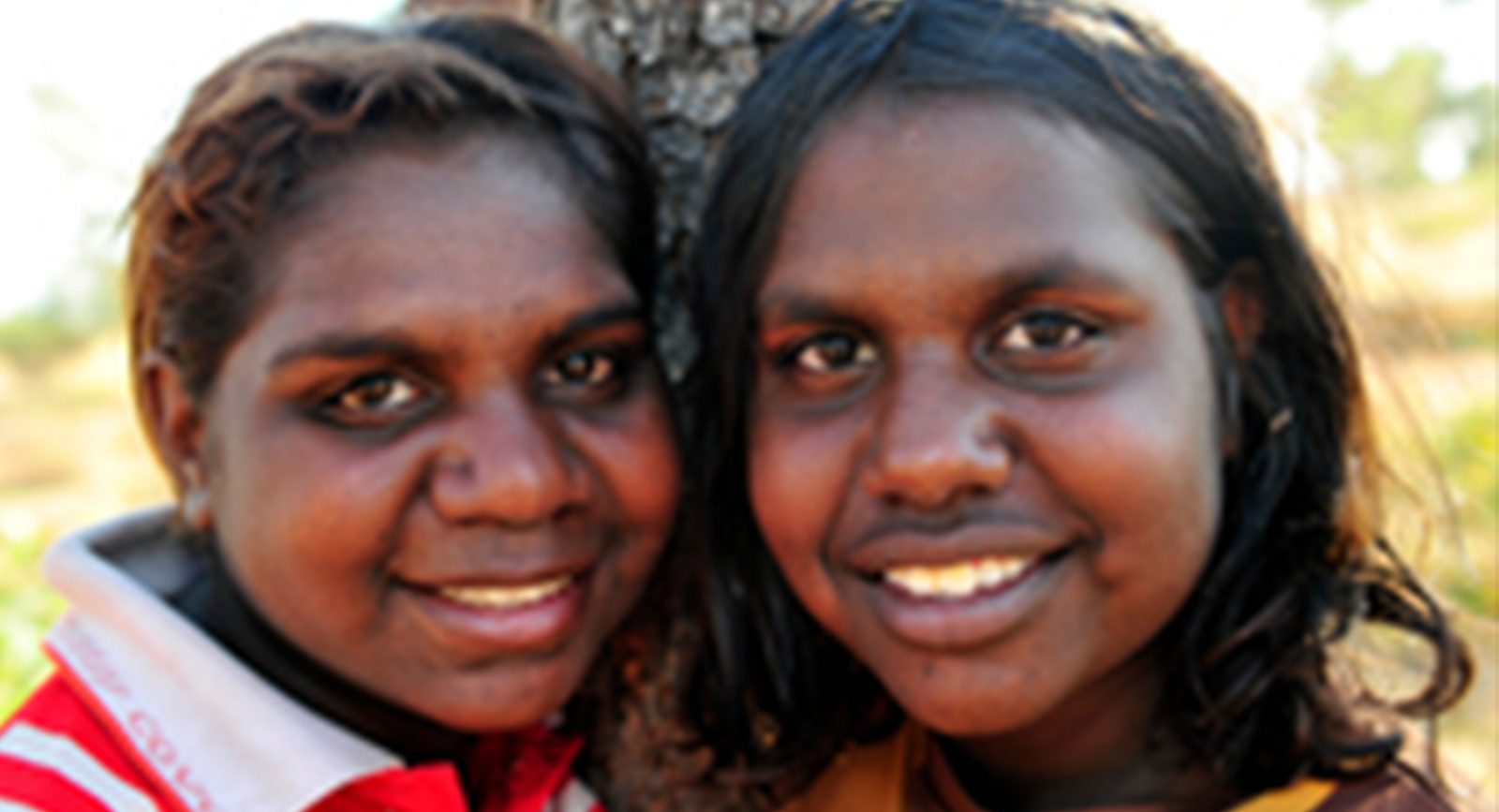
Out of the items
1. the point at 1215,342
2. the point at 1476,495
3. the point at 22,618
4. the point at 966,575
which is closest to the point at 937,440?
the point at 966,575

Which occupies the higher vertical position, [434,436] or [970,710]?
[434,436]

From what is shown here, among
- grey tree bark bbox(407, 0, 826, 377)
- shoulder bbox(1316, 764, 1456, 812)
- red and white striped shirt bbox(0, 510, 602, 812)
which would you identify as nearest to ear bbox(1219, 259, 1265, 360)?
shoulder bbox(1316, 764, 1456, 812)

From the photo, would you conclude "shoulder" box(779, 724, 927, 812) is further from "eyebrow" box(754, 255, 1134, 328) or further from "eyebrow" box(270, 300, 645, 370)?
"eyebrow" box(270, 300, 645, 370)

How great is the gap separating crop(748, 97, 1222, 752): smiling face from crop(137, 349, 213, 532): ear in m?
0.93

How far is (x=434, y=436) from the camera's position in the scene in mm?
1814

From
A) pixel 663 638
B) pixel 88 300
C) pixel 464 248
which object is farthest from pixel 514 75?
pixel 88 300

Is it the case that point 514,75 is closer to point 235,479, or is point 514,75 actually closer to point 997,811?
point 235,479

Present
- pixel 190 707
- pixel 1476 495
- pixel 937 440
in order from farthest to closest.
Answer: pixel 1476 495 → pixel 190 707 → pixel 937 440

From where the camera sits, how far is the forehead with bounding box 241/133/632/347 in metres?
1.79

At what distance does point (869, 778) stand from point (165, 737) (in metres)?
1.06

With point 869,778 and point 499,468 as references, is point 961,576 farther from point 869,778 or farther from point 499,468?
point 499,468

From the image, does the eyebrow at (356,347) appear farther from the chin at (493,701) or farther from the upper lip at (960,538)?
the upper lip at (960,538)

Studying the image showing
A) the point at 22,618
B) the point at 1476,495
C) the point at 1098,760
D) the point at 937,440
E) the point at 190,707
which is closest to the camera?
the point at 937,440

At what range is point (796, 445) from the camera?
1827 millimetres
